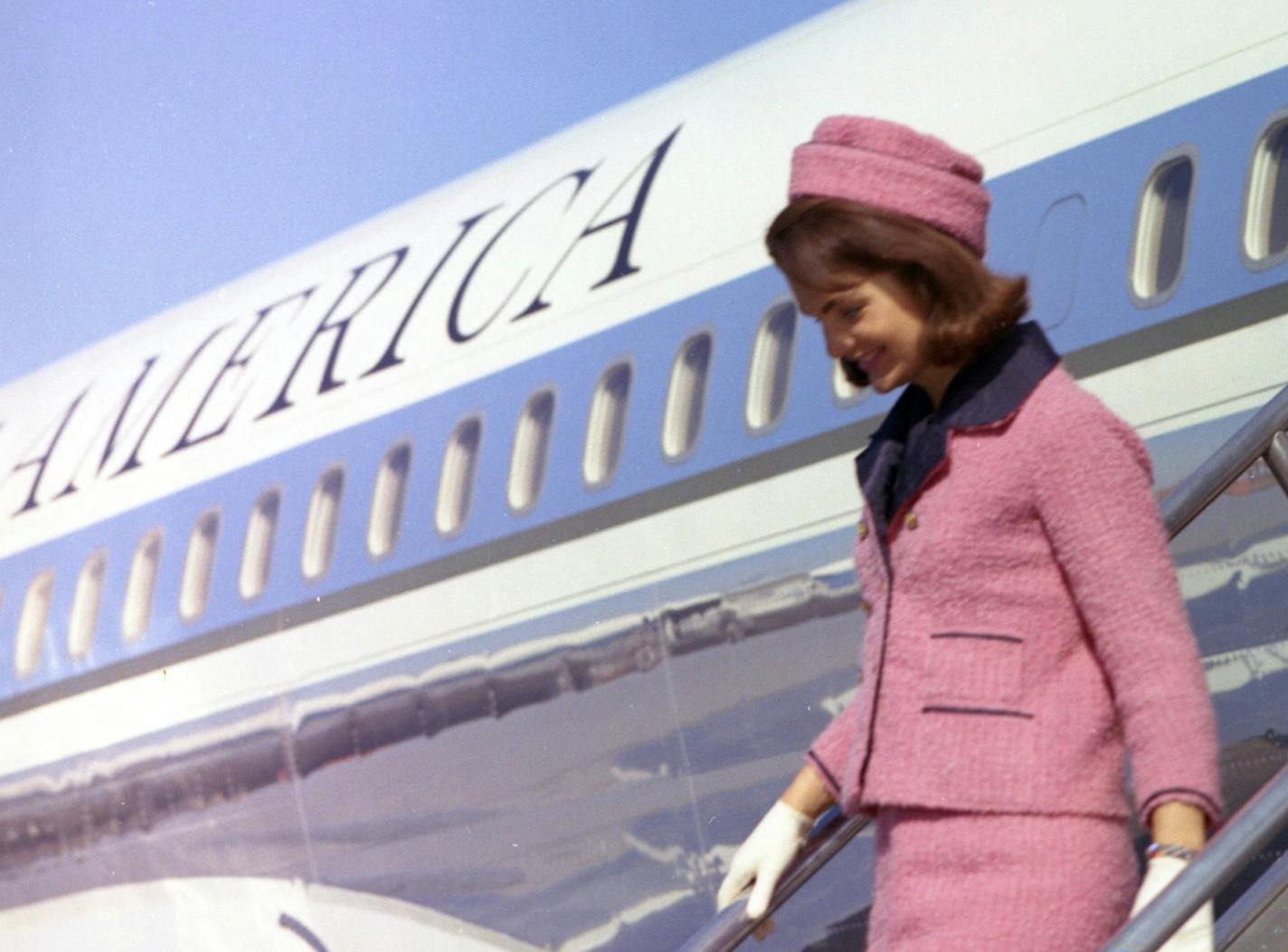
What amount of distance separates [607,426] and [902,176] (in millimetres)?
3648

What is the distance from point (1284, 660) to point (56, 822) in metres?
4.59

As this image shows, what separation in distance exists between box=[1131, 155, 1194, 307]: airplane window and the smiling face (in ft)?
8.57

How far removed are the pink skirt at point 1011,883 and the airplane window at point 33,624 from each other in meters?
6.00

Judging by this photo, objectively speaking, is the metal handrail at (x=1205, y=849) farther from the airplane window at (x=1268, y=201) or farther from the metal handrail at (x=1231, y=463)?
the airplane window at (x=1268, y=201)

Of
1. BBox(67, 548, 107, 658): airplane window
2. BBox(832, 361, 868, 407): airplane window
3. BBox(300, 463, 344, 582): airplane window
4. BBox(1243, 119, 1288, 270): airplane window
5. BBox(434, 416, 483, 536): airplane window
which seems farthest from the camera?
BBox(67, 548, 107, 658): airplane window

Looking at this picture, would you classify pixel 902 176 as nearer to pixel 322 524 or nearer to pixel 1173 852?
pixel 1173 852

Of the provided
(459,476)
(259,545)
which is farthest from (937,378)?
(259,545)

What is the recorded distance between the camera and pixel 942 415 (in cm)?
200

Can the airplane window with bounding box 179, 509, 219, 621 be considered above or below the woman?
above

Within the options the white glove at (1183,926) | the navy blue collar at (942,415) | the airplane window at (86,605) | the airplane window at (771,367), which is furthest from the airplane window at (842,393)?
the airplane window at (86,605)

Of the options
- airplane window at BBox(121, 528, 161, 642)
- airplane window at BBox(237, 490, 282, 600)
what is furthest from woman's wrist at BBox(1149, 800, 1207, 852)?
airplane window at BBox(121, 528, 161, 642)

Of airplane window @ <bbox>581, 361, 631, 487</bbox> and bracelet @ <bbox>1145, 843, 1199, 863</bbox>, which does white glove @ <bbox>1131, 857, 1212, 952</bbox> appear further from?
airplane window @ <bbox>581, 361, 631, 487</bbox>

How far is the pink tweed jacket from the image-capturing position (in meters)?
1.80

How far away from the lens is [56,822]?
6.94m
